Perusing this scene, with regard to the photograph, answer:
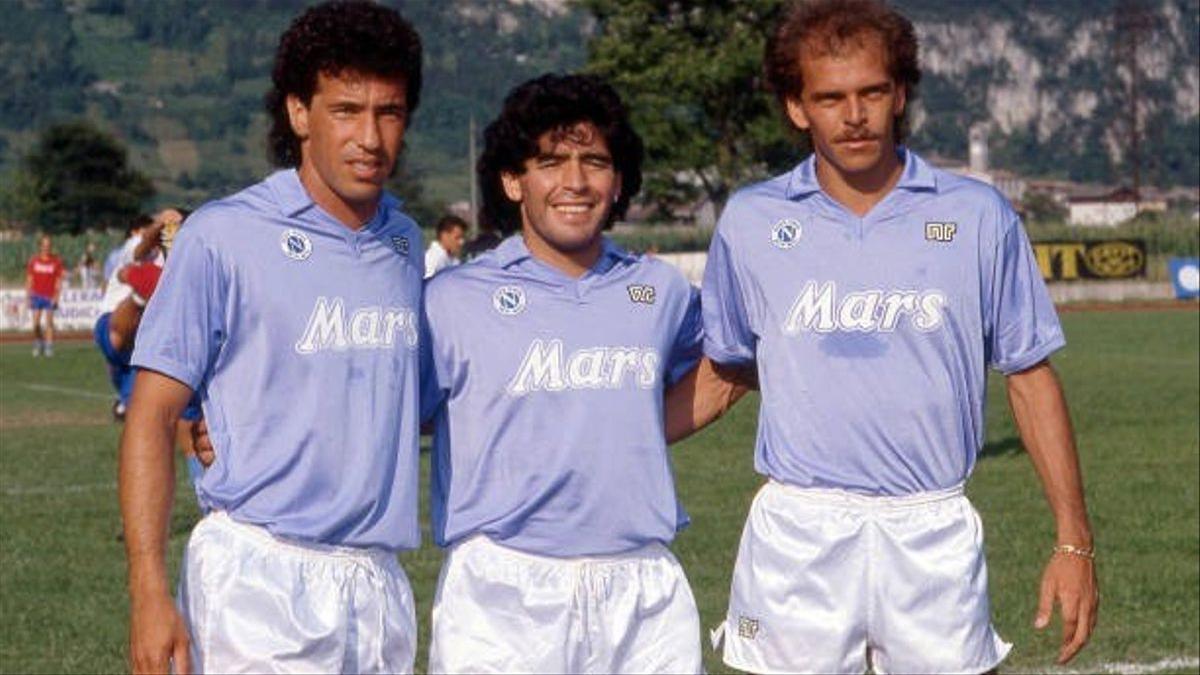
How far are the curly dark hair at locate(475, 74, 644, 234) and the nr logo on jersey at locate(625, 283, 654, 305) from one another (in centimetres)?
18

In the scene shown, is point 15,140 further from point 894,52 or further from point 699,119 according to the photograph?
point 894,52

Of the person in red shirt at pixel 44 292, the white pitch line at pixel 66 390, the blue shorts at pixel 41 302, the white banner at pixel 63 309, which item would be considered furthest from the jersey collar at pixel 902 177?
the white banner at pixel 63 309

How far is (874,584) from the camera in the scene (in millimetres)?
5348

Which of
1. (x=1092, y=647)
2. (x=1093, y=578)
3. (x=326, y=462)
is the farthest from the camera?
(x=1092, y=647)

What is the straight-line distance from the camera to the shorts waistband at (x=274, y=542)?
4957 millimetres

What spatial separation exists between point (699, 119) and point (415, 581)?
67.2 meters

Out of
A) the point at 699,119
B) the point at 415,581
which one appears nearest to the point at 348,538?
the point at 415,581

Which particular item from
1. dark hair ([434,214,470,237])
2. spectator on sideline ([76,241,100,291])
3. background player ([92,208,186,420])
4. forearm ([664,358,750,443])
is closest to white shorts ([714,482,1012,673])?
forearm ([664,358,750,443])

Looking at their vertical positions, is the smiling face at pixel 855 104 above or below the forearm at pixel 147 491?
above

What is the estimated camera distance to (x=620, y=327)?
542cm

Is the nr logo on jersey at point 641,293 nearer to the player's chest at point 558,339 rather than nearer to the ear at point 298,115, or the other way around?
the player's chest at point 558,339

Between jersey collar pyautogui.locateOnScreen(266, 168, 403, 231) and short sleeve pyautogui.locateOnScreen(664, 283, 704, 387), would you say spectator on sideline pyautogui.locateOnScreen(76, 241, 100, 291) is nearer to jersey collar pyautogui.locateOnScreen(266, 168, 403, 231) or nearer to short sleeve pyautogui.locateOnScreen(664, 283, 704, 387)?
short sleeve pyautogui.locateOnScreen(664, 283, 704, 387)

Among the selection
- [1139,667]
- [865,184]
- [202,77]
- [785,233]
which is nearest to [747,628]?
[785,233]

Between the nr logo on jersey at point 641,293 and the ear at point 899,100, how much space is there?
2.21ft
